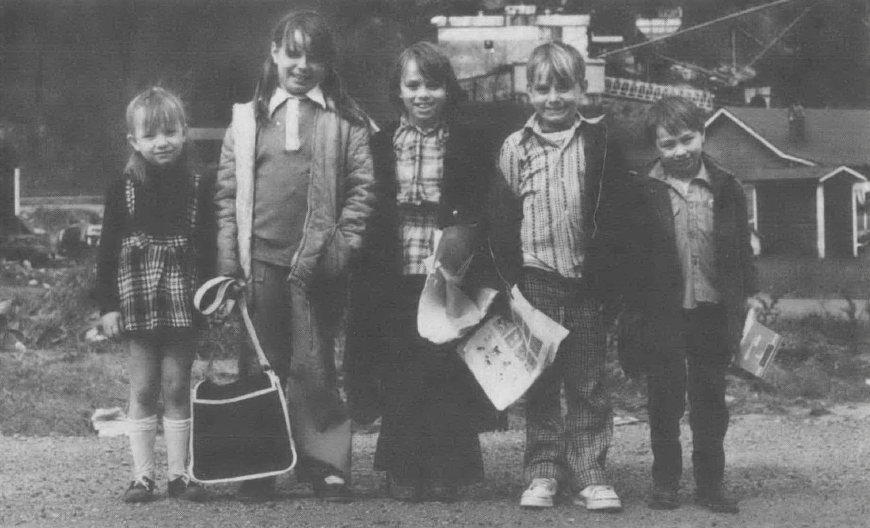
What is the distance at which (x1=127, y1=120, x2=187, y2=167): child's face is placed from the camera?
4.04 meters

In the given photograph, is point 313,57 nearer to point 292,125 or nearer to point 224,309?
point 292,125

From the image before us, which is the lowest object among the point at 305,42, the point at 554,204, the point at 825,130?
the point at 554,204

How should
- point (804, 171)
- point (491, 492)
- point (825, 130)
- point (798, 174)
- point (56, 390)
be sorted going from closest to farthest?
1. point (491, 492)
2. point (56, 390)
3. point (825, 130)
4. point (804, 171)
5. point (798, 174)

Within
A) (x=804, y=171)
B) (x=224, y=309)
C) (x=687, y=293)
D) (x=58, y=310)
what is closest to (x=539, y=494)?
(x=687, y=293)

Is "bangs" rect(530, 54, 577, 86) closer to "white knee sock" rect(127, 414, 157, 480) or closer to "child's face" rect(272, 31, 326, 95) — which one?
A: "child's face" rect(272, 31, 326, 95)

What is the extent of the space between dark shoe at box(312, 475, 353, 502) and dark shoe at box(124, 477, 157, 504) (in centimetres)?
57

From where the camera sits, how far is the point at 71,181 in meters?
8.76

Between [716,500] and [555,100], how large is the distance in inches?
56.1

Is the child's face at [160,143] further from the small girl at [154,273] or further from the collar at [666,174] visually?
the collar at [666,174]

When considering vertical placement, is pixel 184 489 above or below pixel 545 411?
below

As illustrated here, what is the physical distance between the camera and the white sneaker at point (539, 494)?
3.87m

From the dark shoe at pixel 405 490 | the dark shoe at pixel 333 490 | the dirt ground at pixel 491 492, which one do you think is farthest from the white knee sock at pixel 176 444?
the dark shoe at pixel 405 490

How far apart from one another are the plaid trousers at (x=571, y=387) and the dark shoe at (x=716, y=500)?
0.35 metres

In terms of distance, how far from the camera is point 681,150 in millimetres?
4000
